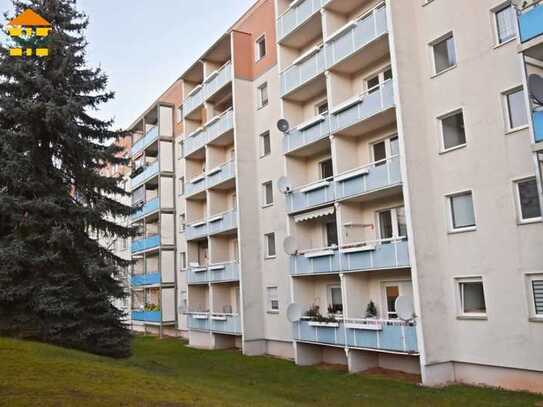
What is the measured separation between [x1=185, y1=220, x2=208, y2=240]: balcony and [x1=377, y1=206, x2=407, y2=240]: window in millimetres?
14198

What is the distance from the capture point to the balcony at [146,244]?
40.5 metres

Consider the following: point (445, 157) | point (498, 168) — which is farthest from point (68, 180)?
point (498, 168)

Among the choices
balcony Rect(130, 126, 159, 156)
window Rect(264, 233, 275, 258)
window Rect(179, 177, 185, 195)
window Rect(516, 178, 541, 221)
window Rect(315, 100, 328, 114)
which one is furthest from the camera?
balcony Rect(130, 126, 159, 156)

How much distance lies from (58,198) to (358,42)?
13.0m

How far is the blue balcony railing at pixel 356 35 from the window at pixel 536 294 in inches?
395

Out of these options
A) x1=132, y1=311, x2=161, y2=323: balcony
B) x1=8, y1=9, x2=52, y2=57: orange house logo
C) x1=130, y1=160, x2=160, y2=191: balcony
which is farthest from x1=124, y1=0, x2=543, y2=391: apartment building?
x1=8, y1=9, x2=52, y2=57: orange house logo

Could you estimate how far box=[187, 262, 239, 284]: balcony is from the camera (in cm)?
2875

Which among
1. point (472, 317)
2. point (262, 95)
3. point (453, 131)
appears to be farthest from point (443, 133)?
point (262, 95)

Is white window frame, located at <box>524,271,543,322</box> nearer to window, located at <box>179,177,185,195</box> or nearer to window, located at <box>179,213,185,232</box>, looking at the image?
window, located at <box>179,213,185,232</box>

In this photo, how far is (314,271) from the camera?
2223 centimetres

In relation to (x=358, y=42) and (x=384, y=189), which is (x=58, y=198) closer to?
(x=384, y=189)

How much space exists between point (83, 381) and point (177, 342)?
2430cm

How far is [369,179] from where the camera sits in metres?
19.6

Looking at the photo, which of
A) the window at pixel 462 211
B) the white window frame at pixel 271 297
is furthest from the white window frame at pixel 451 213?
the white window frame at pixel 271 297
